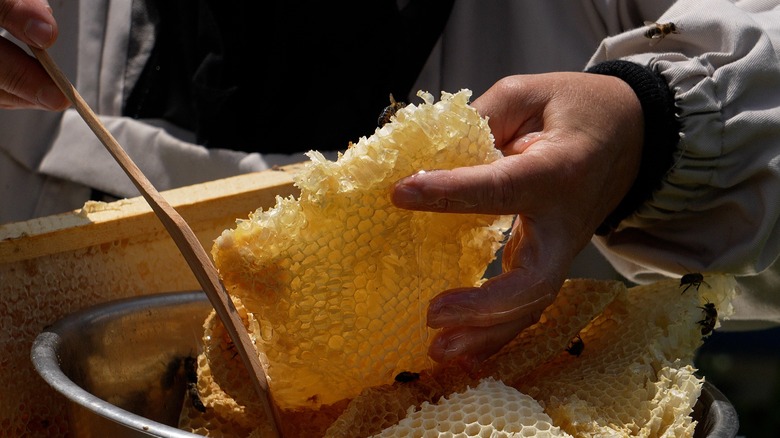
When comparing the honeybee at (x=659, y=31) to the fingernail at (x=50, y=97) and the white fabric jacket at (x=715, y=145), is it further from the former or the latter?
the fingernail at (x=50, y=97)

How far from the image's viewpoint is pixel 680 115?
1.15 meters

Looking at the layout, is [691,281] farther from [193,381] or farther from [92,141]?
[92,141]

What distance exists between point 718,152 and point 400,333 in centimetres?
59

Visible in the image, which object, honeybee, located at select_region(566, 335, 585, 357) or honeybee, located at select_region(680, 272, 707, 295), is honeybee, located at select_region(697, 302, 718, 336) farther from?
honeybee, located at select_region(566, 335, 585, 357)

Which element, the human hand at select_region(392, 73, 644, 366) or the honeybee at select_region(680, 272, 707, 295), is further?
the honeybee at select_region(680, 272, 707, 295)

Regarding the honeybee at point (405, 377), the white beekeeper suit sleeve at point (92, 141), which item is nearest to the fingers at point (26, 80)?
the white beekeeper suit sleeve at point (92, 141)

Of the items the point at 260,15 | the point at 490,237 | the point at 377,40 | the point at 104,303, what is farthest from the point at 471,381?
the point at 260,15

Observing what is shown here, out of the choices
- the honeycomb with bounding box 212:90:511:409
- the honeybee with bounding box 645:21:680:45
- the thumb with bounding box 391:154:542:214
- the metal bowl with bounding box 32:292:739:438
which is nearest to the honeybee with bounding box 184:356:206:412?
the metal bowl with bounding box 32:292:739:438

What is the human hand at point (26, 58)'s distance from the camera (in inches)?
39.5

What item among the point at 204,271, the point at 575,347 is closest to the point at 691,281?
the point at 575,347

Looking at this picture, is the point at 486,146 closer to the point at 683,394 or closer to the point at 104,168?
the point at 683,394

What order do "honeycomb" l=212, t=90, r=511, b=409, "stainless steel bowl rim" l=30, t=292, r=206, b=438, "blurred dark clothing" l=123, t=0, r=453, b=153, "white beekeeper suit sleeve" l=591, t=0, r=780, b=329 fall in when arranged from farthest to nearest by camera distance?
1. "blurred dark clothing" l=123, t=0, r=453, b=153
2. "white beekeeper suit sleeve" l=591, t=0, r=780, b=329
3. "honeycomb" l=212, t=90, r=511, b=409
4. "stainless steel bowl rim" l=30, t=292, r=206, b=438

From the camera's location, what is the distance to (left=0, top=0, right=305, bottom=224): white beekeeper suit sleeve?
1.72 m

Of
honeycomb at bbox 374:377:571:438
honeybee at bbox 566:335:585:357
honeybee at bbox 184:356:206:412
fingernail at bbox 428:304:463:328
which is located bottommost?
honeybee at bbox 184:356:206:412
